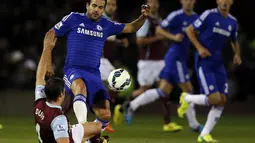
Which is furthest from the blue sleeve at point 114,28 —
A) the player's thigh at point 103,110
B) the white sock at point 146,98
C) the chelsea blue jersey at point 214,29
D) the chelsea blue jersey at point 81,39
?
the white sock at point 146,98

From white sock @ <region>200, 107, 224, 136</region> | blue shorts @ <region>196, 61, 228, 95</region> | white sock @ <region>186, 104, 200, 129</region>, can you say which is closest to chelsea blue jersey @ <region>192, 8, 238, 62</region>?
blue shorts @ <region>196, 61, 228, 95</region>

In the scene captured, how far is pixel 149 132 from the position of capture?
12883 mm

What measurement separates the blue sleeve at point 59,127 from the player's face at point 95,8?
94.1 inches

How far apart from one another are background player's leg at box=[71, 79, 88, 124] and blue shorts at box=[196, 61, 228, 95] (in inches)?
105

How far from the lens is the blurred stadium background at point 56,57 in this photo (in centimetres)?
1688

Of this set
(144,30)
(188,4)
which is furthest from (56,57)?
(188,4)

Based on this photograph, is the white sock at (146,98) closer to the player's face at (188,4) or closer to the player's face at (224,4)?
the player's face at (188,4)

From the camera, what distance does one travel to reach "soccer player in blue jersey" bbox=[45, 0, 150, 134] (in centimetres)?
954

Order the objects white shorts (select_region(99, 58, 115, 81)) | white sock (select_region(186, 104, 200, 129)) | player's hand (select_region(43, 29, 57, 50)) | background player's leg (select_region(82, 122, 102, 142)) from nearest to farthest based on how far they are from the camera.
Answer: background player's leg (select_region(82, 122, 102, 142)) → player's hand (select_region(43, 29, 57, 50)) → white sock (select_region(186, 104, 200, 129)) → white shorts (select_region(99, 58, 115, 81))

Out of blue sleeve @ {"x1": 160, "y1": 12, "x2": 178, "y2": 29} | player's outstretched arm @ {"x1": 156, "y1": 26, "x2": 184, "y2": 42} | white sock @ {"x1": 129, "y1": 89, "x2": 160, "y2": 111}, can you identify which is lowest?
white sock @ {"x1": 129, "y1": 89, "x2": 160, "y2": 111}

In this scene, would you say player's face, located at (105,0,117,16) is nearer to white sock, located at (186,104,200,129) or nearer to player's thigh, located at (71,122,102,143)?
white sock, located at (186,104,200,129)

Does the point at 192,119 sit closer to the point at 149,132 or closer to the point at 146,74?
the point at 149,132

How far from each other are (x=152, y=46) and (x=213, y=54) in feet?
11.2

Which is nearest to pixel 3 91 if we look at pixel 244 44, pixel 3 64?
pixel 3 64
